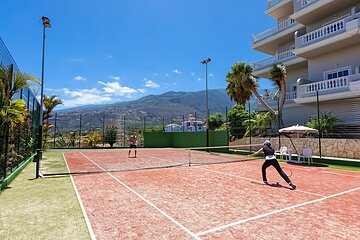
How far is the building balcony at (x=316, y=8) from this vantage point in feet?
64.6

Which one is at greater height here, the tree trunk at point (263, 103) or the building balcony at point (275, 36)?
the building balcony at point (275, 36)

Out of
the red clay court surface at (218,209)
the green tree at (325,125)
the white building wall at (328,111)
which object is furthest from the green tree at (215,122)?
the red clay court surface at (218,209)

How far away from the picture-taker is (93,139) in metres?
31.3

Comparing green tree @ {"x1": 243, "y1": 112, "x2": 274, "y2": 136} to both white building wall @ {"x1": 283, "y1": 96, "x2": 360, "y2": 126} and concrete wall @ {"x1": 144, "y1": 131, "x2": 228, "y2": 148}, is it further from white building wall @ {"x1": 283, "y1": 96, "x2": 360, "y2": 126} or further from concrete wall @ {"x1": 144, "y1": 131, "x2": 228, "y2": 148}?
concrete wall @ {"x1": 144, "y1": 131, "x2": 228, "y2": 148}

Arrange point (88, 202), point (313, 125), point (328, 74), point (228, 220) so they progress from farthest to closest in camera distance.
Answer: point (328, 74), point (313, 125), point (88, 202), point (228, 220)

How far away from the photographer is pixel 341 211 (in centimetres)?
561

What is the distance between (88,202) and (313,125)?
16.7m

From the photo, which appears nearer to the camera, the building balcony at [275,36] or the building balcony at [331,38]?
the building balcony at [331,38]

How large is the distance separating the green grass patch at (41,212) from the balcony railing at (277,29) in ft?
85.9

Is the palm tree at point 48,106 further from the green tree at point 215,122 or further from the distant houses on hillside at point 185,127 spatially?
the green tree at point 215,122

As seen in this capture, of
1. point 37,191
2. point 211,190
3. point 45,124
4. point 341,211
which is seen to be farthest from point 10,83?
point 45,124

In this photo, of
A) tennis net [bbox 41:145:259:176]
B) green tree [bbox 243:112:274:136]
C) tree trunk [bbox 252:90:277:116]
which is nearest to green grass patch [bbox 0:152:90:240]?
tennis net [bbox 41:145:259:176]

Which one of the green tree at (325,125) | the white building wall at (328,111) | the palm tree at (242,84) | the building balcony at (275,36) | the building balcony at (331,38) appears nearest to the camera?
the green tree at (325,125)

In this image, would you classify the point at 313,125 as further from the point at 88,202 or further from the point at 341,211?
the point at 88,202
